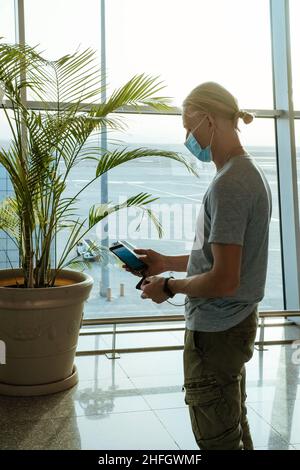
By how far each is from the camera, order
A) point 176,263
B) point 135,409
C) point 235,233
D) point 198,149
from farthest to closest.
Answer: point 135,409 → point 176,263 → point 198,149 → point 235,233

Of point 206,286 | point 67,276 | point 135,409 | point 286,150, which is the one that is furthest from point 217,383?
point 286,150

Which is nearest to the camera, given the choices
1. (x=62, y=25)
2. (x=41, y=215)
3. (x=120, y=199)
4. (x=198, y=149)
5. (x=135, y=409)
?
(x=198, y=149)

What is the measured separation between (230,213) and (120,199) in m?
2.68

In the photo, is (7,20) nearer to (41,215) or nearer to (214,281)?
(41,215)

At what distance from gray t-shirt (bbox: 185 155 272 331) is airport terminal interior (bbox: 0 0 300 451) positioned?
913 millimetres

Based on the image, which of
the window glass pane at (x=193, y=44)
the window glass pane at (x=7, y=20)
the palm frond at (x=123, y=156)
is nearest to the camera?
the palm frond at (x=123, y=156)

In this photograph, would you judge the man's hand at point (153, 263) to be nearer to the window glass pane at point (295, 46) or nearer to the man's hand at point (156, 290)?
the man's hand at point (156, 290)

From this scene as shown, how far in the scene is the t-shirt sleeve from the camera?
4.75ft

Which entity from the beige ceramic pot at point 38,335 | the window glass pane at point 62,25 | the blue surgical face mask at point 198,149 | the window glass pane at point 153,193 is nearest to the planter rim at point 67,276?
the beige ceramic pot at point 38,335

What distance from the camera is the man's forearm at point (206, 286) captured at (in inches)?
57.2

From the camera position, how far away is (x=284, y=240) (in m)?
4.36

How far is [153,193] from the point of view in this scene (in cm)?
417

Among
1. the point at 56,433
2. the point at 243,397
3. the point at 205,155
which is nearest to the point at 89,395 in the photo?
A: the point at 56,433

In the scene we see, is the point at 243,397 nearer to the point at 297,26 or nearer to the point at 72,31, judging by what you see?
the point at 72,31
